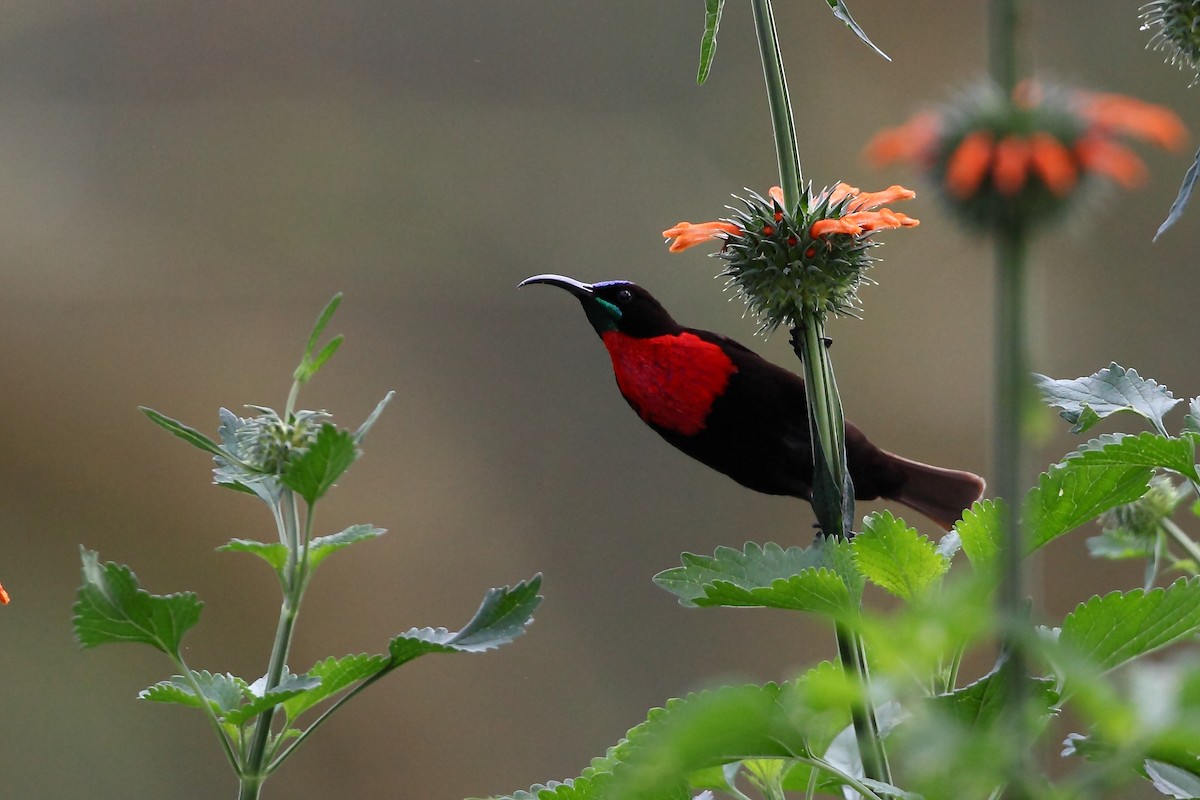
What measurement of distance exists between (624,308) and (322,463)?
317mm

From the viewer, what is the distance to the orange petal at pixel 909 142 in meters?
0.23

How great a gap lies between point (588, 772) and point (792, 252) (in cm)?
22

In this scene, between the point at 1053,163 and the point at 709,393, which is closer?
the point at 1053,163

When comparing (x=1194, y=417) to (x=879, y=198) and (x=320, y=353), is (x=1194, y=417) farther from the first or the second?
(x=320, y=353)

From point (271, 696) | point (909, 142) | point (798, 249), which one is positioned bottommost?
point (271, 696)

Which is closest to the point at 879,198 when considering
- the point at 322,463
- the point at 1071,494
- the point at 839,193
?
the point at 839,193

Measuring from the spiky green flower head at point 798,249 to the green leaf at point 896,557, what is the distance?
0.28 feet

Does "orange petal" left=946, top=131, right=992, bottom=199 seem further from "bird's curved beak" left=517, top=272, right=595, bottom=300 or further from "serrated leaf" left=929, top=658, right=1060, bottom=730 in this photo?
"bird's curved beak" left=517, top=272, right=595, bottom=300

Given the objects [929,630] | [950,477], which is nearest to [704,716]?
[929,630]

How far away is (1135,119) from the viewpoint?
23 cm

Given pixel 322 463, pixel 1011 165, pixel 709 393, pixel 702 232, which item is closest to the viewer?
pixel 1011 165

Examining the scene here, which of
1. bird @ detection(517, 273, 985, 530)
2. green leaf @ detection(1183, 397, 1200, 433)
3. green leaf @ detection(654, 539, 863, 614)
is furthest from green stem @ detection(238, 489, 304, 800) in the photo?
green leaf @ detection(1183, 397, 1200, 433)

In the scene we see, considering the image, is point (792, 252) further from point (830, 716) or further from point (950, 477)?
point (950, 477)

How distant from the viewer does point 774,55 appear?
1.36 ft
